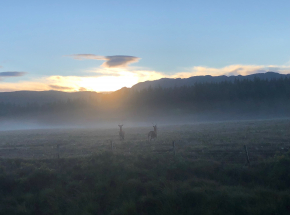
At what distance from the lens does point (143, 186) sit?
1277 cm

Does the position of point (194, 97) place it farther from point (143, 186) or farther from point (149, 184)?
point (143, 186)

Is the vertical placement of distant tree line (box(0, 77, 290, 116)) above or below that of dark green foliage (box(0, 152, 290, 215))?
above

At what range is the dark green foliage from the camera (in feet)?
34.4

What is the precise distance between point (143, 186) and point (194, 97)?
318 feet

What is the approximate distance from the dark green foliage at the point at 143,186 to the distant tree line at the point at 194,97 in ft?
302

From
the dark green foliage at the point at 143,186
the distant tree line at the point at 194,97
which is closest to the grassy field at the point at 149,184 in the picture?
the dark green foliage at the point at 143,186

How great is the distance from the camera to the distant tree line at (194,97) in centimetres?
10150

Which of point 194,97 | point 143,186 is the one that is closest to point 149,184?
point 143,186

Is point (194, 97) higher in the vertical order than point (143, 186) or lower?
higher

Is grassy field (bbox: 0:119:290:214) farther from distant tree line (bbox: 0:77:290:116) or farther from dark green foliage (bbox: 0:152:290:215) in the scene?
distant tree line (bbox: 0:77:290:116)

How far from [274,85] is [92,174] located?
345ft

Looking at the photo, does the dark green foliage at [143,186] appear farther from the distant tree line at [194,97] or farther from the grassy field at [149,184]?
the distant tree line at [194,97]

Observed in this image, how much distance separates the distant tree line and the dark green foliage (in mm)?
92041

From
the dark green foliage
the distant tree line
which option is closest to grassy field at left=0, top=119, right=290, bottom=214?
the dark green foliage
